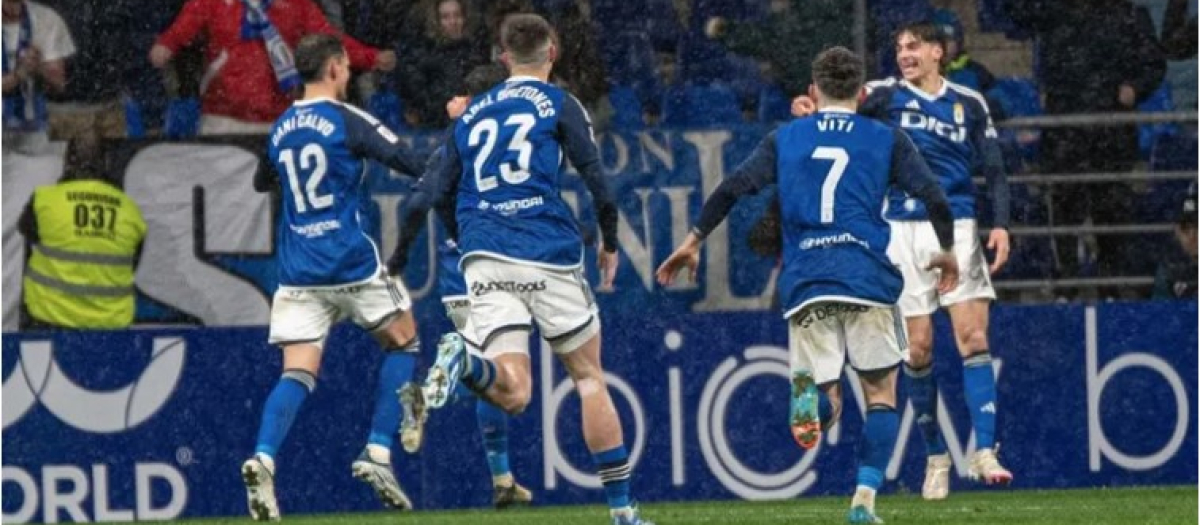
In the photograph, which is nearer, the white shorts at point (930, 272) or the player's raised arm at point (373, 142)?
the player's raised arm at point (373, 142)

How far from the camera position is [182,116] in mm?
15781

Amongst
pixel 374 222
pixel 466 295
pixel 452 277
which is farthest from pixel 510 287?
pixel 374 222

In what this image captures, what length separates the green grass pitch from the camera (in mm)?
11508

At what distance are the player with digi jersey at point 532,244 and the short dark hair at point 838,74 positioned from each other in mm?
925

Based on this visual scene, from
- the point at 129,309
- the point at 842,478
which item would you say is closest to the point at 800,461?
the point at 842,478

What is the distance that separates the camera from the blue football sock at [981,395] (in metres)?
13.2

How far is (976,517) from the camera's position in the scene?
11.6 metres

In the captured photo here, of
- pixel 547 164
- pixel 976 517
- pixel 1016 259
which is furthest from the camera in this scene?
pixel 1016 259

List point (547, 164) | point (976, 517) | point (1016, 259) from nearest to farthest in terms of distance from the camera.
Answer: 1. point (547, 164)
2. point (976, 517)
3. point (1016, 259)

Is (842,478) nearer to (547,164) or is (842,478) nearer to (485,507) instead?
(485,507)

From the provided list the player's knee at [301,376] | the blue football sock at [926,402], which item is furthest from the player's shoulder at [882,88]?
the player's knee at [301,376]

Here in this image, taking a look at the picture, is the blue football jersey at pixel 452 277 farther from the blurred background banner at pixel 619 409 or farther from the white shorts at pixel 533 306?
the white shorts at pixel 533 306

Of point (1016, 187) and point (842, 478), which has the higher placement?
point (1016, 187)

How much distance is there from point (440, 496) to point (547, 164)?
383 centimetres
